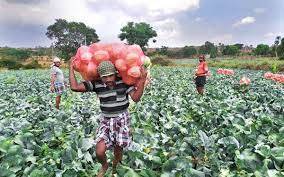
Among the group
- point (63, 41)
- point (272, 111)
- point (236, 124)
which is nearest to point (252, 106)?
point (272, 111)

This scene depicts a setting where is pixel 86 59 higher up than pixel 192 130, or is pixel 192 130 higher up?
pixel 86 59

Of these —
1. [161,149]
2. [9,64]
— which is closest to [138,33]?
[9,64]

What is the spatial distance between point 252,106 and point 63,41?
76.0 meters

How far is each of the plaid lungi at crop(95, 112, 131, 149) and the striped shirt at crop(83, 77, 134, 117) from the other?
6 centimetres

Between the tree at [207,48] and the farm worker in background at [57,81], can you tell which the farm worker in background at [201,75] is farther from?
the tree at [207,48]

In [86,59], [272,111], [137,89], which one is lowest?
[272,111]

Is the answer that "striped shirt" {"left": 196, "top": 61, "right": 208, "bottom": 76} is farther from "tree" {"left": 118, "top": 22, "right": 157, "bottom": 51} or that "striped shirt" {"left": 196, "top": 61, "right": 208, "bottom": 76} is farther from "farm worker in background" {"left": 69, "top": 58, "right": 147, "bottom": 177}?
"tree" {"left": 118, "top": 22, "right": 157, "bottom": 51}

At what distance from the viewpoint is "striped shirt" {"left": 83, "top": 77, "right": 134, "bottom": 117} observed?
481 cm

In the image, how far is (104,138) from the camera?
4859mm

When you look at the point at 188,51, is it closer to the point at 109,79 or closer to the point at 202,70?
the point at 202,70

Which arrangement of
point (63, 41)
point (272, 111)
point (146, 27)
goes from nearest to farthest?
point (272, 111)
point (63, 41)
point (146, 27)

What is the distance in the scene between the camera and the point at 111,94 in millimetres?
4805

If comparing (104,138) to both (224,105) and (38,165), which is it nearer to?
(38,165)

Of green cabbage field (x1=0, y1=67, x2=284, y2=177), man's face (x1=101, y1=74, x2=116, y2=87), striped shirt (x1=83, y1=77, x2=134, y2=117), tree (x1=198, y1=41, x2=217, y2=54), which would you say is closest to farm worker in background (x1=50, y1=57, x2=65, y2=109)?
green cabbage field (x1=0, y1=67, x2=284, y2=177)
